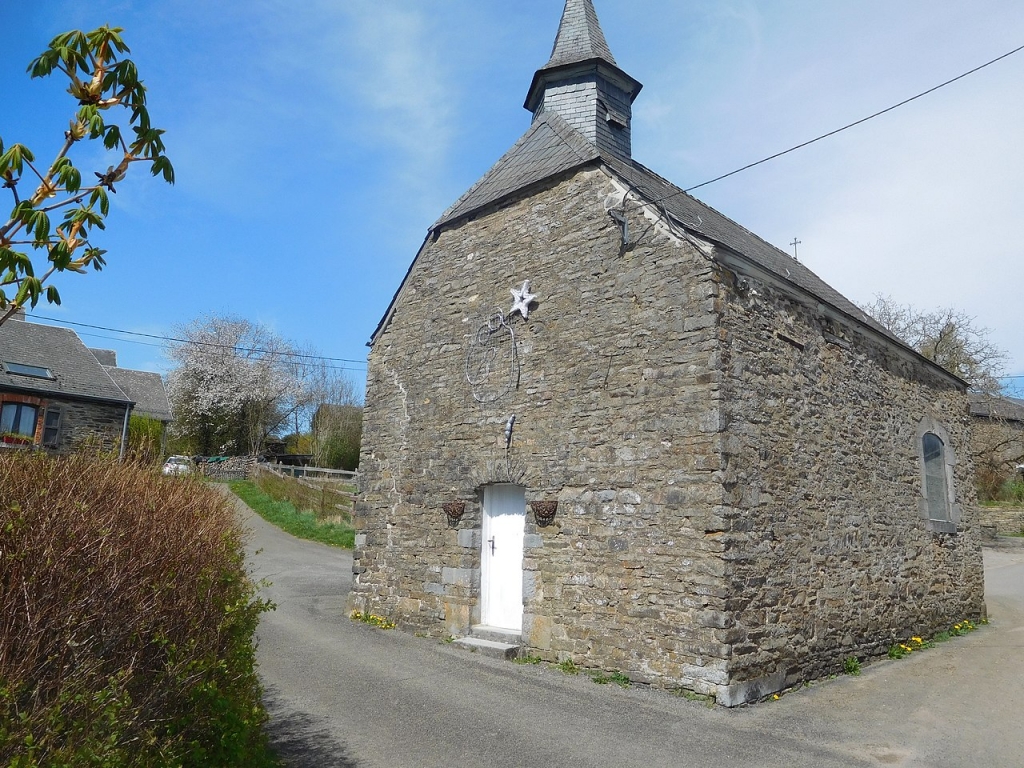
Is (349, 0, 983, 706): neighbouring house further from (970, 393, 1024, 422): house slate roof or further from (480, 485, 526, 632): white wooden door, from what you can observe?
(970, 393, 1024, 422): house slate roof

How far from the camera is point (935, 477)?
11641 millimetres

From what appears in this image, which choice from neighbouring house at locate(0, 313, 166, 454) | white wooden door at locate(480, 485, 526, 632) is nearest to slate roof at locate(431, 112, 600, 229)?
white wooden door at locate(480, 485, 526, 632)

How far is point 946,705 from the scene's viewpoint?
694cm

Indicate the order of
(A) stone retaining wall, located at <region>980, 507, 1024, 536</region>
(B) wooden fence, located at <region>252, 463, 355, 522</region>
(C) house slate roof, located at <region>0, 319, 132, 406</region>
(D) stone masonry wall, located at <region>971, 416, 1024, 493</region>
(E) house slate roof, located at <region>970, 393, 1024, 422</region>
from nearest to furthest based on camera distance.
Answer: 1. (B) wooden fence, located at <region>252, 463, 355, 522</region>
2. (C) house slate roof, located at <region>0, 319, 132, 406</region>
3. (A) stone retaining wall, located at <region>980, 507, 1024, 536</region>
4. (D) stone masonry wall, located at <region>971, 416, 1024, 493</region>
5. (E) house slate roof, located at <region>970, 393, 1024, 422</region>

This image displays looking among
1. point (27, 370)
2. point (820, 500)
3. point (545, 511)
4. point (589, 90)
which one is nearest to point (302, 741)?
point (545, 511)

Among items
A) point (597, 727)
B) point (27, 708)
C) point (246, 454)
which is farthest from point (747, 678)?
point (246, 454)

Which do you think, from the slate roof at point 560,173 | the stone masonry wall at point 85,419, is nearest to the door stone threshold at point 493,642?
the slate roof at point 560,173

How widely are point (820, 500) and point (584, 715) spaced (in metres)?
4.20

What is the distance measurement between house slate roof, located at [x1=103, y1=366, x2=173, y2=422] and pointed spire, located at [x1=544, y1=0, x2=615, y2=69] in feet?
82.8

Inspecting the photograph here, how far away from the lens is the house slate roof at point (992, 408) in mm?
27727

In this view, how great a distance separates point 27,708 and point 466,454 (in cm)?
709

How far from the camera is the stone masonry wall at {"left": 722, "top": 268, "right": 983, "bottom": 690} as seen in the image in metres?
7.32

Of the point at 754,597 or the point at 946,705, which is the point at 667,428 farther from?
the point at 946,705

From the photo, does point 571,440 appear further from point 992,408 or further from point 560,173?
point 992,408
